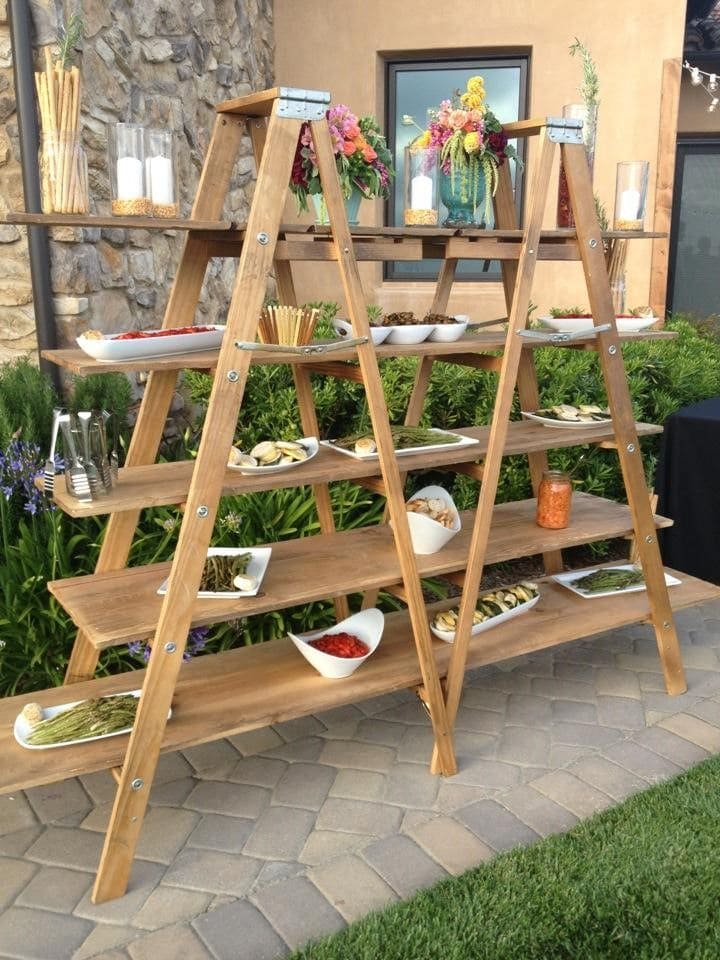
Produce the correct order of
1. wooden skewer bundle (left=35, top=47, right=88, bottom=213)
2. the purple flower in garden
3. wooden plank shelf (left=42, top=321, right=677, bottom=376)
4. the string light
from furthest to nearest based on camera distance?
1. the string light
2. the purple flower in garden
3. wooden plank shelf (left=42, top=321, right=677, bottom=376)
4. wooden skewer bundle (left=35, top=47, right=88, bottom=213)

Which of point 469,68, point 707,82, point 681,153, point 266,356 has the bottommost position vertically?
point 266,356

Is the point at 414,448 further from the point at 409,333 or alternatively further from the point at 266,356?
the point at 266,356

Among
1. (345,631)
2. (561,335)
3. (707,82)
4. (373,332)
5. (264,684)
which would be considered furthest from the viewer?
(707,82)

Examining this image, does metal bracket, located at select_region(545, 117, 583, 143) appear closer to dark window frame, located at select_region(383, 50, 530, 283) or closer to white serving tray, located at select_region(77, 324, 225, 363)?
white serving tray, located at select_region(77, 324, 225, 363)

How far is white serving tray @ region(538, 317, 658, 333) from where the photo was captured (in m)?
3.04

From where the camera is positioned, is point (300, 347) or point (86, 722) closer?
point (300, 347)

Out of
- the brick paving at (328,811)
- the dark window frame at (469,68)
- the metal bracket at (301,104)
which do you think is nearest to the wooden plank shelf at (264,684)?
the brick paving at (328,811)

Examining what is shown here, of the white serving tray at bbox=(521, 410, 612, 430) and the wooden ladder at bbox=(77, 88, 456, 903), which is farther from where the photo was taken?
the white serving tray at bbox=(521, 410, 612, 430)

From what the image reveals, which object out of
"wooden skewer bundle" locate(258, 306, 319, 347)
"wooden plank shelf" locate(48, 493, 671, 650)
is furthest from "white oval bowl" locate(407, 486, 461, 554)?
"wooden skewer bundle" locate(258, 306, 319, 347)

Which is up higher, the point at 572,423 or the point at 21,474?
the point at 572,423

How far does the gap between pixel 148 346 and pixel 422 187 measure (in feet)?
3.45

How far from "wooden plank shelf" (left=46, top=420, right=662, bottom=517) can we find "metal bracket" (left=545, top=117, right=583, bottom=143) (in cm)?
94

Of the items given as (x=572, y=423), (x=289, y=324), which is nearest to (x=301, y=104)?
(x=289, y=324)

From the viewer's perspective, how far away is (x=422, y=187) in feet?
8.75
